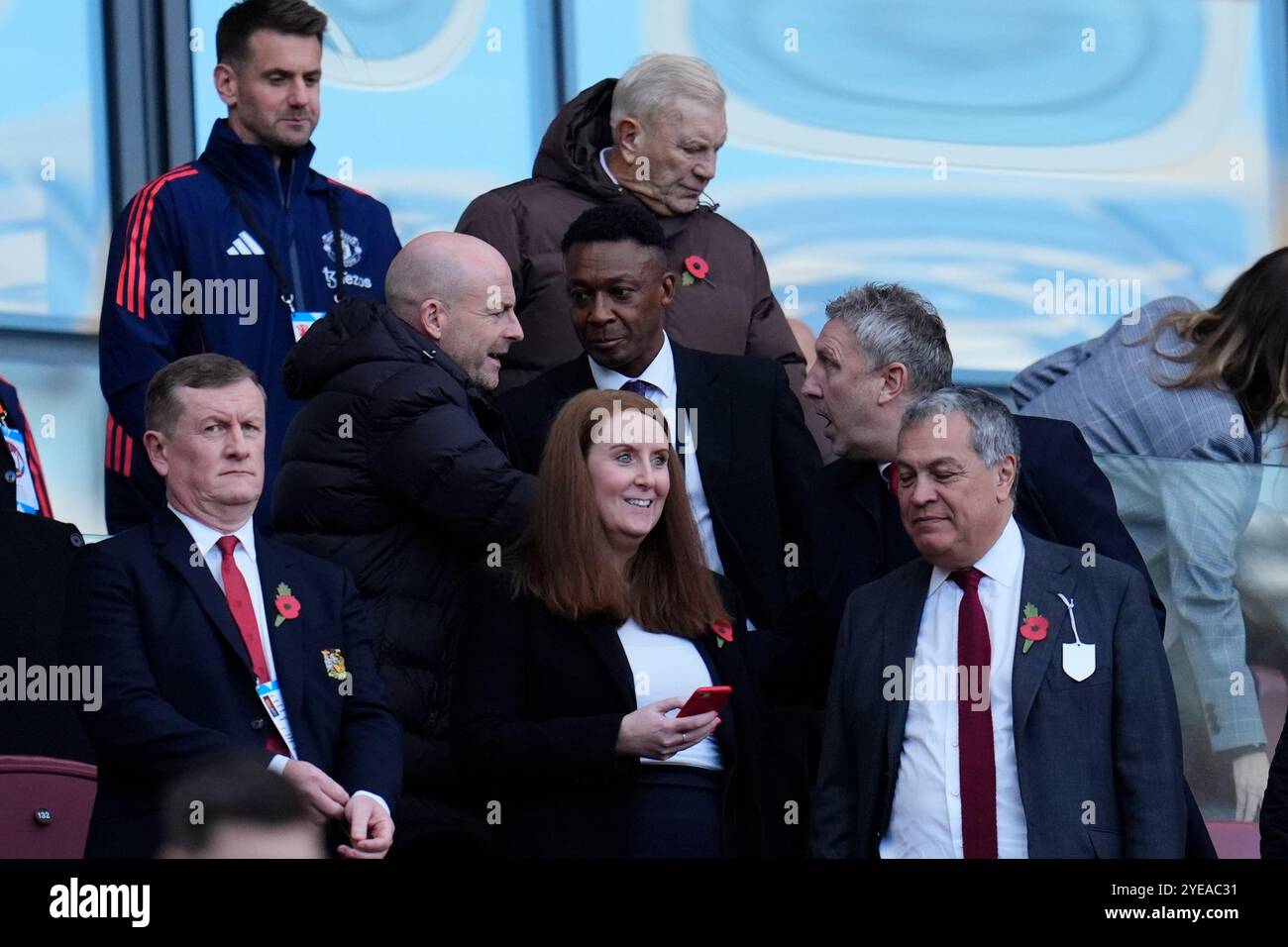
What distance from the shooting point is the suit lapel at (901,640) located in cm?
550

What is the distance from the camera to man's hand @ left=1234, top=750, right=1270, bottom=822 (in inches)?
258

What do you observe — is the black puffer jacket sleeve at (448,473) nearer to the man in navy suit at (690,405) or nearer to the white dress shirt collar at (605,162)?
the man in navy suit at (690,405)

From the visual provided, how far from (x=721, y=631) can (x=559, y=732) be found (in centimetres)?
49

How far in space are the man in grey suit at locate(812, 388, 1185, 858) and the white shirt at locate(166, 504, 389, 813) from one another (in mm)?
1214

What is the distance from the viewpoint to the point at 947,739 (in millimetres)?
5469

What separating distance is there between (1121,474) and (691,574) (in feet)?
4.55

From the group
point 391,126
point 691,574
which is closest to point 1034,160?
point 391,126

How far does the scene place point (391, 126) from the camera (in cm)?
892

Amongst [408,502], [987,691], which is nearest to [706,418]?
[408,502]

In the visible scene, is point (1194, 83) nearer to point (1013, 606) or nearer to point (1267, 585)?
point (1267, 585)

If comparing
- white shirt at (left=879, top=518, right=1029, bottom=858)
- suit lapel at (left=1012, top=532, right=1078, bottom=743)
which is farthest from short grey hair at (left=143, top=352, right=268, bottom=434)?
suit lapel at (left=1012, top=532, right=1078, bottom=743)

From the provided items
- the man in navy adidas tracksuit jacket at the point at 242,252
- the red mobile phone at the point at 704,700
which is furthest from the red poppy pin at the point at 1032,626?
the man in navy adidas tracksuit jacket at the point at 242,252

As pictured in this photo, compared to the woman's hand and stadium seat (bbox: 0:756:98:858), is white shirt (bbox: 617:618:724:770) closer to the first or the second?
the woman's hand
